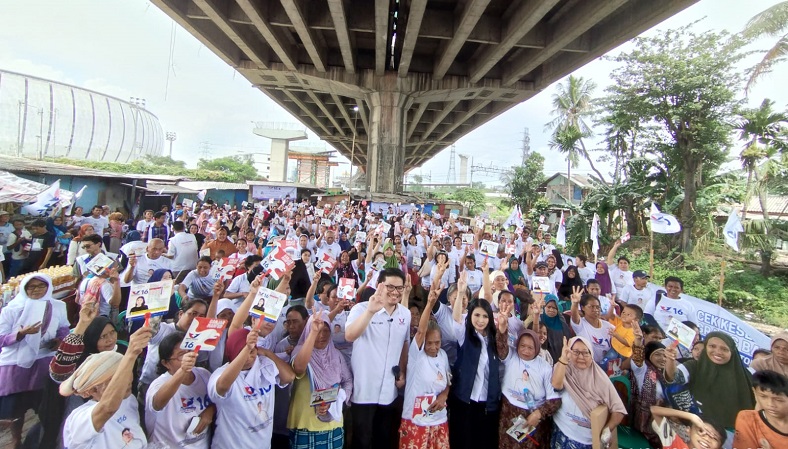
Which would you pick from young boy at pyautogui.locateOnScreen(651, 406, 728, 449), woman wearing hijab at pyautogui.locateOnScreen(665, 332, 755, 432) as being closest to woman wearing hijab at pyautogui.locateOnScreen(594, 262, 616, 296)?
woman wearing hijab at pyautogui.locateOnScreen(665, 332, 755, 432)

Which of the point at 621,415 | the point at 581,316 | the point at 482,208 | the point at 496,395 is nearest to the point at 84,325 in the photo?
the point at 496,395

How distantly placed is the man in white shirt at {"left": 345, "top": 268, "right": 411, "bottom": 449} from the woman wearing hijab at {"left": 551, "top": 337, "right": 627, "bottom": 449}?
1242mm

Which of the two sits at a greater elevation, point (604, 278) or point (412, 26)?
point (412, 26)

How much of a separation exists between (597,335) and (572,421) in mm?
1363

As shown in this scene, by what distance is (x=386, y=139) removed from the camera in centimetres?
1986

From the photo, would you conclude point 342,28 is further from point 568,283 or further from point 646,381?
point 646,381

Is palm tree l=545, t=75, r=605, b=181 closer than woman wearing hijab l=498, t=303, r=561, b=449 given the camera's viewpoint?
No

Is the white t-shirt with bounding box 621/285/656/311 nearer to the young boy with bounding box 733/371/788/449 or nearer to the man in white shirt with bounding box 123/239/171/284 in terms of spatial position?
the young boy with bounding box 733/371/788/449

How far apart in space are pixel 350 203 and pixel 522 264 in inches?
453

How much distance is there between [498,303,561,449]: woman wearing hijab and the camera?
291 centimetres

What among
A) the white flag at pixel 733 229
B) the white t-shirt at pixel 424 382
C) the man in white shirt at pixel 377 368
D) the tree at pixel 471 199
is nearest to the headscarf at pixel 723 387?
the white t-shirt at pixel 424 382

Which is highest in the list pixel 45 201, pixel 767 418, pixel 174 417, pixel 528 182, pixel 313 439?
pixel 528 182

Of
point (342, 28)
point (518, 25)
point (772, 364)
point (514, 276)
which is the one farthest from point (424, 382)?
point (342, 28)

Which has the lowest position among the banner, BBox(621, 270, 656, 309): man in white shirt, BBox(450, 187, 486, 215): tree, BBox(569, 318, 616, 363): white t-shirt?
BBox(569, 318, 616, 363): white t-shirt
